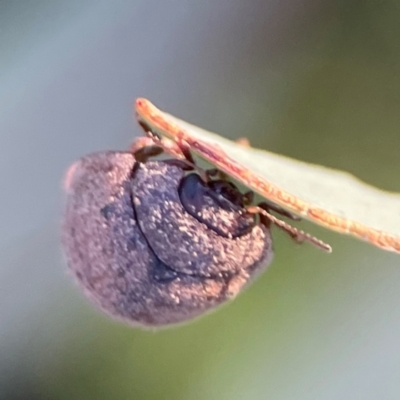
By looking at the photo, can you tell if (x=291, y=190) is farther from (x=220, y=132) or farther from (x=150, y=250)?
(x=220, y=132)

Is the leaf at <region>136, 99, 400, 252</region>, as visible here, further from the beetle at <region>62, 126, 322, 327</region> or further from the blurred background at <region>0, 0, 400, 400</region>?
the blurred background at <region>0, 0, 400, 400</region>

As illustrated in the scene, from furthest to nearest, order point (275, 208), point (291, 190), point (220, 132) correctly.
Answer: point (220, 132)
point (275, 208)
point (291, 190)

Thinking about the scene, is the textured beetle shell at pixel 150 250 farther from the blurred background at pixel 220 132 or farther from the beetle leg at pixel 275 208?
the blurred background at pixel 220 132

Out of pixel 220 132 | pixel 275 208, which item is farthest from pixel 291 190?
pixel 220 132

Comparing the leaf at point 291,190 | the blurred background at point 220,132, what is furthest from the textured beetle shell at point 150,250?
the blurred background at point 220,132

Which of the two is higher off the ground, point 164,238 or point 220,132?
point 220,132

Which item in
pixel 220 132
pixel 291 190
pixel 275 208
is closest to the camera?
pixel 291 190

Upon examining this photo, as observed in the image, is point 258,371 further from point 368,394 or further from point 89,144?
point 89,144
